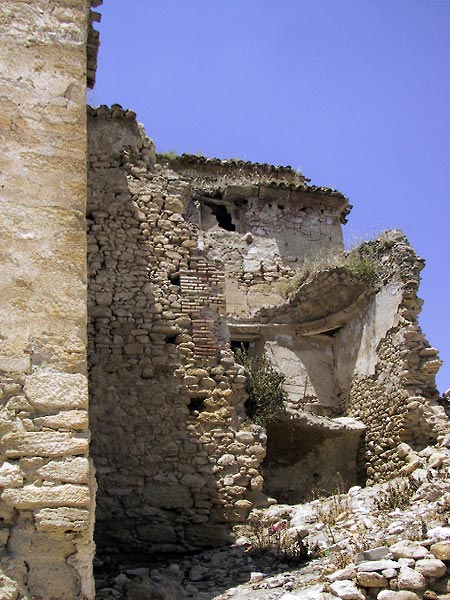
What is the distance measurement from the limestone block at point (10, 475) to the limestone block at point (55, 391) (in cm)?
37

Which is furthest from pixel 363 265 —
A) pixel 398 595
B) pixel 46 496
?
pixel 46 496

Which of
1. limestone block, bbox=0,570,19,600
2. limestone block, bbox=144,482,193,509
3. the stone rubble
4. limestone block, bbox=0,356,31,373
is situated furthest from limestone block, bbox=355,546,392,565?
limestone block, bbox=0,356,31,373

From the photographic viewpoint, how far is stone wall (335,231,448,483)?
420 inches

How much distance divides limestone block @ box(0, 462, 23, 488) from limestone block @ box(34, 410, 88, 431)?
0.29 meters

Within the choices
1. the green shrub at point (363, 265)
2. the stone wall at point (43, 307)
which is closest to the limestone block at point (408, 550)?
the stone wall at point (43, 307)

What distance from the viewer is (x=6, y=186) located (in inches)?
199

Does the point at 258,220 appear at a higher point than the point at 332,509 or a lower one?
higher

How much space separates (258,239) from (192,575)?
33.7 ft

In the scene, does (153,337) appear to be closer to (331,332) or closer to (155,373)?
(155,373)

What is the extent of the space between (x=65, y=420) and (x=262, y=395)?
5.41 metres

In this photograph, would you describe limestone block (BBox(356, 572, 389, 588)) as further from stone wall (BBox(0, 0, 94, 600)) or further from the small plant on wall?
the small plant on wall

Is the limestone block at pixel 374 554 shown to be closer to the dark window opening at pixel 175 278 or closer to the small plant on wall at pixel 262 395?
the small plant on wall at pixel 262 395

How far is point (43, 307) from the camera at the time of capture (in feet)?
15.9

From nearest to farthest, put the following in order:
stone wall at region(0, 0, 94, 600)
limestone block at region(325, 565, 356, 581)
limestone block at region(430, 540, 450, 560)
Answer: stone wall at region(0, 0, 94, 600) → limestone block at region(430, 540, 450, 560) → limestone block at region(325, 565, 356, 581)
